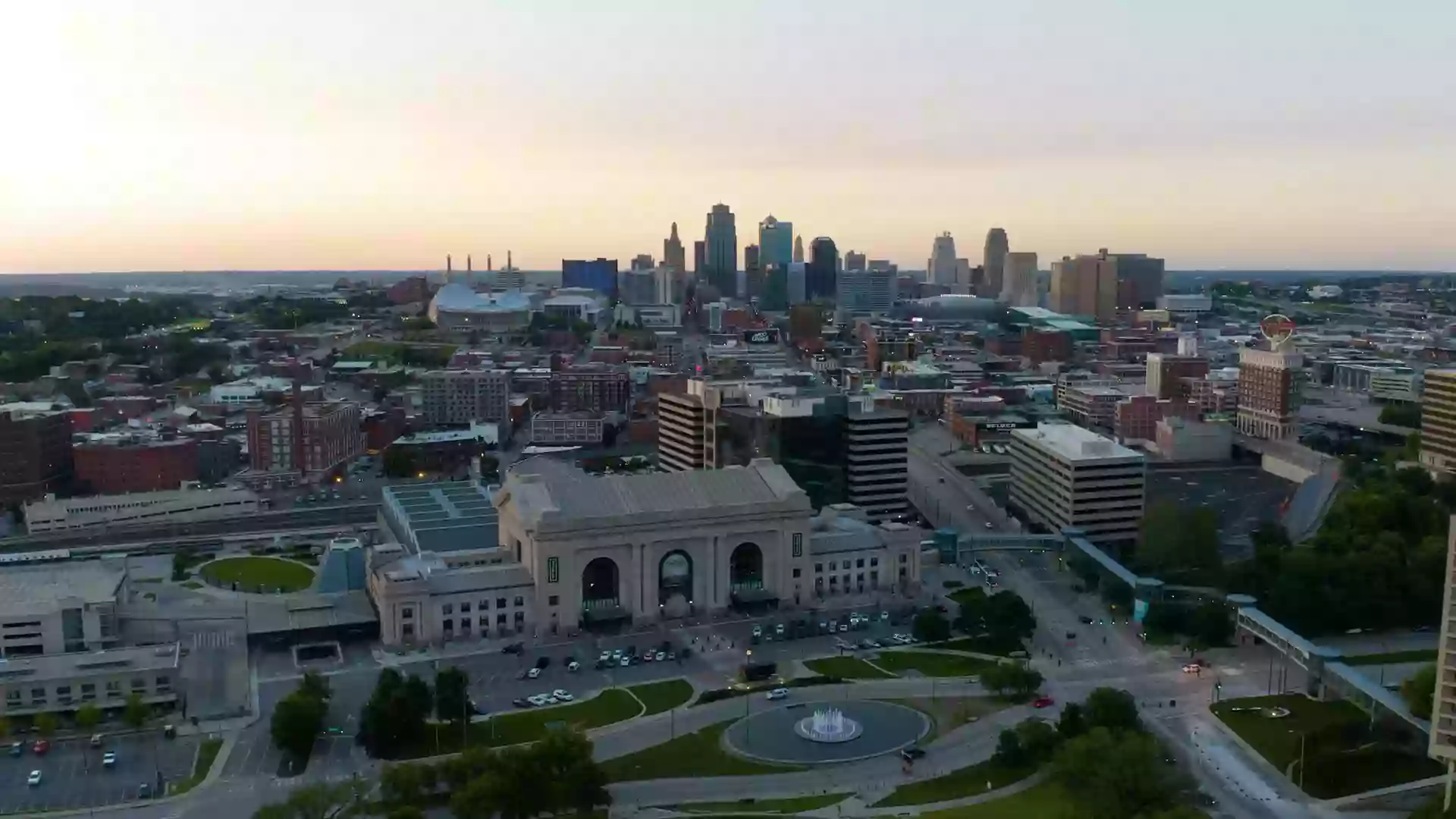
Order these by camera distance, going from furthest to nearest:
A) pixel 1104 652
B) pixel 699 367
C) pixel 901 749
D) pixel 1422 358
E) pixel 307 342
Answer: pixel 307 342 < pixel 1422 358 < pixel 699 367 < pixel 1104 652 < pixel 901 749

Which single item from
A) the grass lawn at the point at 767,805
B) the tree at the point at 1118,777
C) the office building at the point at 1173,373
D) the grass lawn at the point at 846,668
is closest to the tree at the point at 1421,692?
the tree at the point at 1118,777

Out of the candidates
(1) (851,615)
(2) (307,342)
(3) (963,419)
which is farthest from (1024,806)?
(2) (307,342)

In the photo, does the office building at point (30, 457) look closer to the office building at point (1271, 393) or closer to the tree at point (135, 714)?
the tree at point (135, 714)

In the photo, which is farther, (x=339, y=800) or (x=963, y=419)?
(x=963, y=419)

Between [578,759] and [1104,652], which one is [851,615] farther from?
[578,759]

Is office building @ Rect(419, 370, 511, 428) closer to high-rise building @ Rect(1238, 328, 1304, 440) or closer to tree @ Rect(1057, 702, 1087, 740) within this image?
high-rise building @ Rect(1238, 328, 1304, 440)
